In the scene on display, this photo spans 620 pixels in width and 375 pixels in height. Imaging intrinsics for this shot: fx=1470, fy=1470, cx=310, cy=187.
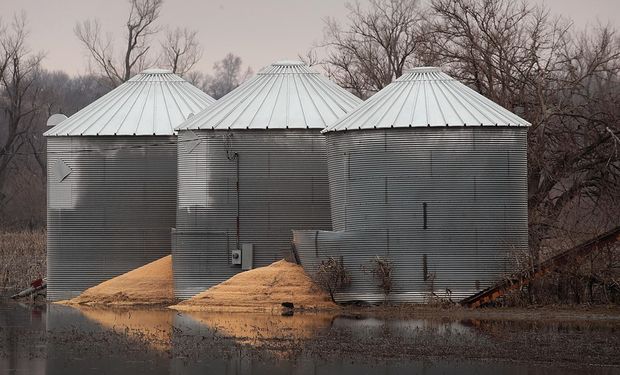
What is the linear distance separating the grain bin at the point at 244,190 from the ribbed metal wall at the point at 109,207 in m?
2.53

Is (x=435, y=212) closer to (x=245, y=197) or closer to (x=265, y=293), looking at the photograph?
(x=265, y=293)

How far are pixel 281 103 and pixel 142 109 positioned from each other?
518cm

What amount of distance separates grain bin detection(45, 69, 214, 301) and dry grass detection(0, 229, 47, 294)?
201 inches

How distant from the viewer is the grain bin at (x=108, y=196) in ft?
139

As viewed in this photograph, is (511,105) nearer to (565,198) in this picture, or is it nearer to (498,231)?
(565,198)

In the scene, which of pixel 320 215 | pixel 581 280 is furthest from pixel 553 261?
pixel 320 215

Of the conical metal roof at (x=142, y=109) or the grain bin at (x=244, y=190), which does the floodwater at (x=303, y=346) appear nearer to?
the grain bin at (x=244, y=190)

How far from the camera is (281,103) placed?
4044 centimetres

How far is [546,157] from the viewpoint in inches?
1822

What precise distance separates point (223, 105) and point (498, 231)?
352 inches

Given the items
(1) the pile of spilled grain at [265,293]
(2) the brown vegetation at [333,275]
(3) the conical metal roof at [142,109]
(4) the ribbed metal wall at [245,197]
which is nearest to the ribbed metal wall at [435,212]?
(2) the brown vegetation at [333,275]

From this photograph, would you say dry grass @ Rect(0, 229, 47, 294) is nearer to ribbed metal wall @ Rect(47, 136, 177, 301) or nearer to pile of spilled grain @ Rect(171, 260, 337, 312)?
ribbed metal wall @ Rect(47, 136, 177, 301)

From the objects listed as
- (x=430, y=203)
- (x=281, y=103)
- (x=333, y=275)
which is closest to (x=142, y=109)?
(x=281, y=103)

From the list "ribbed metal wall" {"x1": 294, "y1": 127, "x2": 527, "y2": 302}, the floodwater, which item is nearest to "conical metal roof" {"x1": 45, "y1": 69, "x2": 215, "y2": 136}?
"ribbed metal wall" {"x1": 294, "y1": 127, "x2": 527, "y2": 302}
